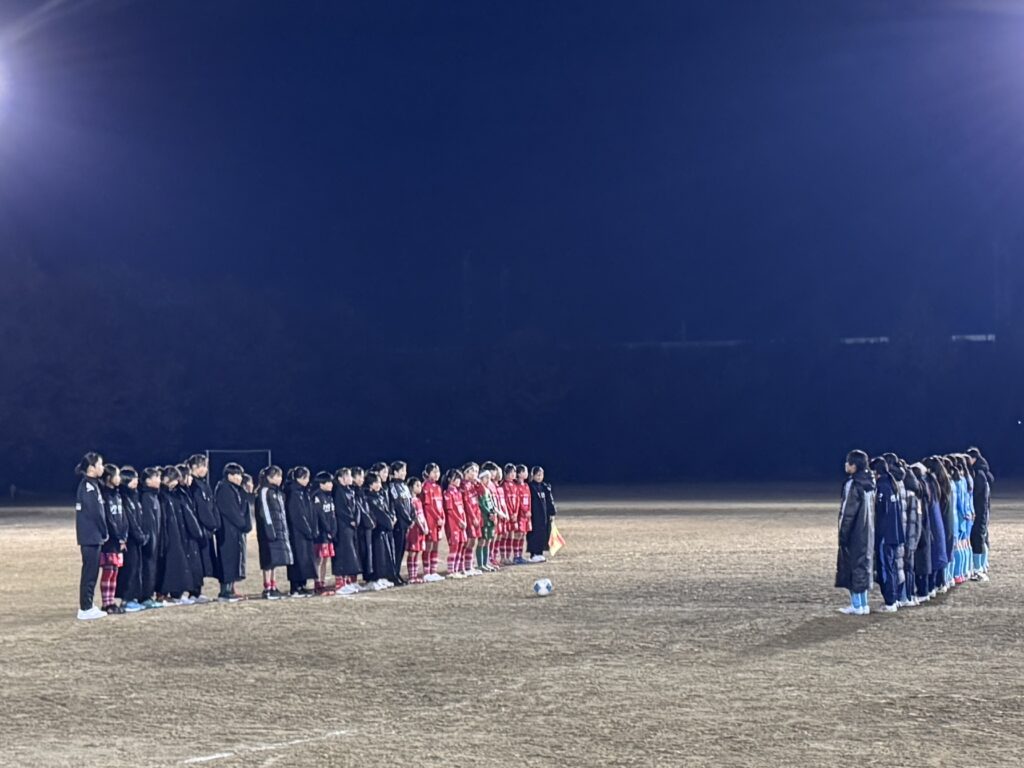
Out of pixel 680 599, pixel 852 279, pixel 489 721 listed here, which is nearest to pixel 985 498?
pixel 680 599

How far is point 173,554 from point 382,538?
3.09m

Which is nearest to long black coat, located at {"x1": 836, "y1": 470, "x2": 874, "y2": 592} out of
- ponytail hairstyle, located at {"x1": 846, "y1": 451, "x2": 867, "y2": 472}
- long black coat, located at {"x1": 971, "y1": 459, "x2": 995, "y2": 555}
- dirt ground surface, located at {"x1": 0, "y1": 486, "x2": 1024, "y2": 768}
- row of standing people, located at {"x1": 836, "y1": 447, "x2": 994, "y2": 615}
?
row of standing people, located at {"x1": 836, "y1": 447, "x2": 994, "y2": 615}

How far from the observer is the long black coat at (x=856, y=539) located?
16797 millimetres

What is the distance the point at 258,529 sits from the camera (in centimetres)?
1991

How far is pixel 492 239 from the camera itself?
270 feet

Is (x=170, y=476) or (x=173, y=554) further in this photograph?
(x=170, y=476)

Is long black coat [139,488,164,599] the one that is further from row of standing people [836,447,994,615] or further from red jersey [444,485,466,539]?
row of standing people [836,447,994,615]

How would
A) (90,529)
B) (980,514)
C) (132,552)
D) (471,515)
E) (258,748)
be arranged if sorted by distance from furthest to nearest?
1. (471,515)
2. (980,514)
3. (132,552)
4. (90,529)
5. (258,748)

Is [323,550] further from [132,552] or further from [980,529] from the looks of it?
[980,529]

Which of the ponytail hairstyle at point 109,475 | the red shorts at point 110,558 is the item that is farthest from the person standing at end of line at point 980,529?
the ponytail hairstyle at point 109,475

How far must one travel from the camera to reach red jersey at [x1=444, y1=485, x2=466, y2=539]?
22.2 meters

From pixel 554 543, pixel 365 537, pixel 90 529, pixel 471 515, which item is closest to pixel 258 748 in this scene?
pixel 90 529

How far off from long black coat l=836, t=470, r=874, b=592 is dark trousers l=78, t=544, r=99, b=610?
8.93 meters

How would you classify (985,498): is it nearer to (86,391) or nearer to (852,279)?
(86,391)
